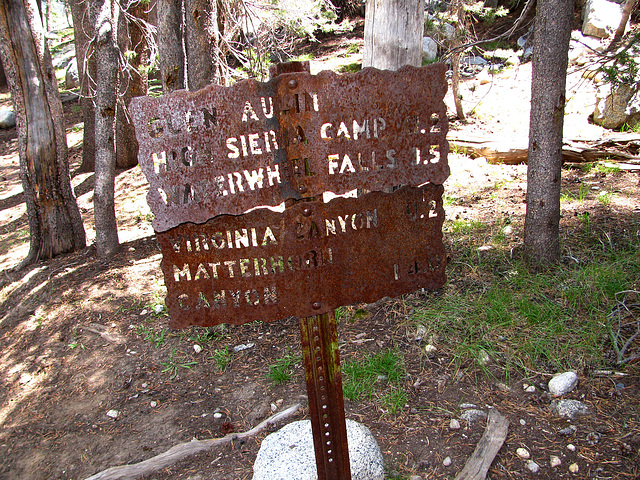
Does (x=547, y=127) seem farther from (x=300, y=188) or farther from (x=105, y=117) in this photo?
(x=105, y=117)

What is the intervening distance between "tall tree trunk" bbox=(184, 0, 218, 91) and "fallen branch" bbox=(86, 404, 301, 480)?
11.3 ft

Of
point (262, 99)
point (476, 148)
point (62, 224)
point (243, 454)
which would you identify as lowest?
point (243, 454)

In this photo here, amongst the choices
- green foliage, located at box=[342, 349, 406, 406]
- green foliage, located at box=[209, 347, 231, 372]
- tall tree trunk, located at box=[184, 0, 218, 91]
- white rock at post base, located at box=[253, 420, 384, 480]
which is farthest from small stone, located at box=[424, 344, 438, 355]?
tall tree trunk, located at box=[184, 0, 218, 91]

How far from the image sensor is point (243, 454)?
10.1 ft

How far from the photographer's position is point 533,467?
2705 mm

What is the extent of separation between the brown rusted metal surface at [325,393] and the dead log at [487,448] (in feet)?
3.00

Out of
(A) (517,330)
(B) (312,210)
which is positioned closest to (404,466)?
(A) (517,330)

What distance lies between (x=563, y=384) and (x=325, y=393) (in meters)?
1.95

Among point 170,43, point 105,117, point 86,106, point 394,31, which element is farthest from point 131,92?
point 394,31

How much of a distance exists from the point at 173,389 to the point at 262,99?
9.35 ft

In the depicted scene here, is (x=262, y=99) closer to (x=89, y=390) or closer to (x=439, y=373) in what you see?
(x=439, y=373)

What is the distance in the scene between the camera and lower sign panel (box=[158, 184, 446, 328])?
1757 millimetres

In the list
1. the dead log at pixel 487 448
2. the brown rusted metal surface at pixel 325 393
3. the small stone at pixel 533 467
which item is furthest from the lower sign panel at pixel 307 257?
the small stone at pixel 533 467

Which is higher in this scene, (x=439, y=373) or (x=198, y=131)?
(x=198, y=131)
